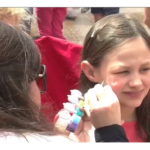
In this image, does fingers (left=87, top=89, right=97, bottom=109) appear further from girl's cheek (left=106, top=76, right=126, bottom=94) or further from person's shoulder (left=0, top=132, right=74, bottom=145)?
girl's cheek (left=106, top=76, right=126, bottom=94)

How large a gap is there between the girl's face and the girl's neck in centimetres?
6

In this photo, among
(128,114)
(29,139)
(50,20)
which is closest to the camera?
(29,139)

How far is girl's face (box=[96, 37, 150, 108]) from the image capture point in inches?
38.1

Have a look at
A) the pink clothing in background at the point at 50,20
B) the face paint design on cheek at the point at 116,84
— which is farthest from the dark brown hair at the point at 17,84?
the pink clothing in background at the point at 50,20

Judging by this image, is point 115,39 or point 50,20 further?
point 50,20

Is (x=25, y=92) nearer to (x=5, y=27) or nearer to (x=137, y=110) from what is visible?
(x=5, y=27)

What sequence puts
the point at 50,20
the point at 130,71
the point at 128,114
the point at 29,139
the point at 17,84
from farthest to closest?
the point at 50,20, the point at 128,114, the point at 130,71, the point at 17,84, the point at 29,139

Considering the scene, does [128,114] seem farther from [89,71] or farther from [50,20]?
[50,20]

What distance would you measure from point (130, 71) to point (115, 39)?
14 cm

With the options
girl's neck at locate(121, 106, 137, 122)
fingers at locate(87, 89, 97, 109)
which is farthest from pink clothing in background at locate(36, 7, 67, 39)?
fingers at locate(87, 89, 97, 109)

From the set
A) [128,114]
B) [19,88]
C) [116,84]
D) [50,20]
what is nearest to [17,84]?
[19,88]

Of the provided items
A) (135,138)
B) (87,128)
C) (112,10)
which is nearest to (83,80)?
(87,128)

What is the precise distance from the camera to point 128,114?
1111mm

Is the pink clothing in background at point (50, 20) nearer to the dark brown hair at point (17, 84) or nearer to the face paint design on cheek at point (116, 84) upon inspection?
the face paint design on cheek at point (116, 84)
